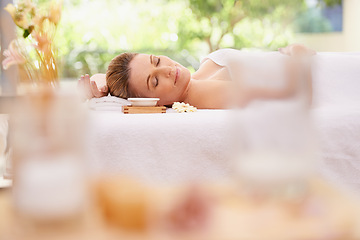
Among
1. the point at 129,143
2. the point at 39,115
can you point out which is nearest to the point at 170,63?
the point at 129,143

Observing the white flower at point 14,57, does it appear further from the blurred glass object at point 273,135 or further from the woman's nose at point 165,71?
the blurred glass object at point 273,135

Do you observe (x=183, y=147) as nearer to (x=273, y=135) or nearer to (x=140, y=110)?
(x=140, y=110)

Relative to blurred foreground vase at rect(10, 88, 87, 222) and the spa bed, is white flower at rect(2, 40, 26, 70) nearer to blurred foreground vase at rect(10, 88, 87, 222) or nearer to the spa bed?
the spa bed

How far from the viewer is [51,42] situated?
1765mm

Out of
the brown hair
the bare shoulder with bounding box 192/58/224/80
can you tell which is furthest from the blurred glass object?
the bare shoulder with bounding box 192/58/224/80

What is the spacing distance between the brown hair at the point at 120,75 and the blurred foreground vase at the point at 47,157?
1.64 metres

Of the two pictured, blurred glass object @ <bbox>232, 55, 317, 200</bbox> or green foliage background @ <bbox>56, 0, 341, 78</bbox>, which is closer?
blurred glass object @ <bbox>232, 55, 317, 200</bbox>

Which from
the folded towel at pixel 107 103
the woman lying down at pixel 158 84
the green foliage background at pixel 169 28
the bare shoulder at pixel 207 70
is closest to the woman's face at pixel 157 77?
the woman lying down at pixel 158 84

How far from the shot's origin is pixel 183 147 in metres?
1.46

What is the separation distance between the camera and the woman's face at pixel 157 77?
2098 millimetres

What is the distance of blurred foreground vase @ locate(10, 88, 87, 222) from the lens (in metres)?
0.50

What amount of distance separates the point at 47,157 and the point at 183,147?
97cm

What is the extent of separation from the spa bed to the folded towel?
0.41 metres

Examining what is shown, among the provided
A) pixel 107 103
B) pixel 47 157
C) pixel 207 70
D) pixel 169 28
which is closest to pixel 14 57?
pixel 107 103
